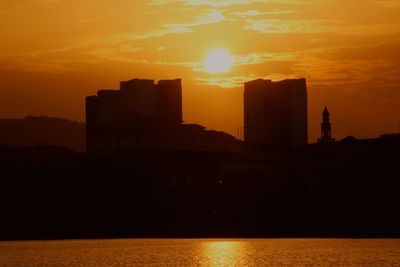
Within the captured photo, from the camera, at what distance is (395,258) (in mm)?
140500

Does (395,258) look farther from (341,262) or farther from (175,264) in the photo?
(175,264)

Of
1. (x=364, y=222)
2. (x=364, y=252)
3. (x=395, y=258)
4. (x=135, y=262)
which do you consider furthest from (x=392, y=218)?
(x=135, y=262)

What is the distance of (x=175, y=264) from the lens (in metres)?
136

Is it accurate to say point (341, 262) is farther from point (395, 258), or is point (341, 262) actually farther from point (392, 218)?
point (392, 218)

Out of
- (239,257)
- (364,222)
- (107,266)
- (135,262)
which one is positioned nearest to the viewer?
(107,266)

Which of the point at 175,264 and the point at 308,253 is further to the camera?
the point at 308,253

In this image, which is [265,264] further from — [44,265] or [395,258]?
[44,265]

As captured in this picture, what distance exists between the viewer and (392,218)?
19938cm

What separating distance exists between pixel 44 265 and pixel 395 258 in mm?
44828

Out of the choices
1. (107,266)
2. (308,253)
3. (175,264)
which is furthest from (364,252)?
(107,266)

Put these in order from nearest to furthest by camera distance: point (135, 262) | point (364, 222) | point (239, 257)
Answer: point (135, 262) → point (239, 257) → point (364, 222)

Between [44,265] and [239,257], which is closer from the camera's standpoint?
[44,265]

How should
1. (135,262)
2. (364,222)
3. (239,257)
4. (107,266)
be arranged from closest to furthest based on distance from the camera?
(107,266) < (135,262) < (239,257) < (364,222)

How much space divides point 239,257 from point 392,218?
54666 mm
